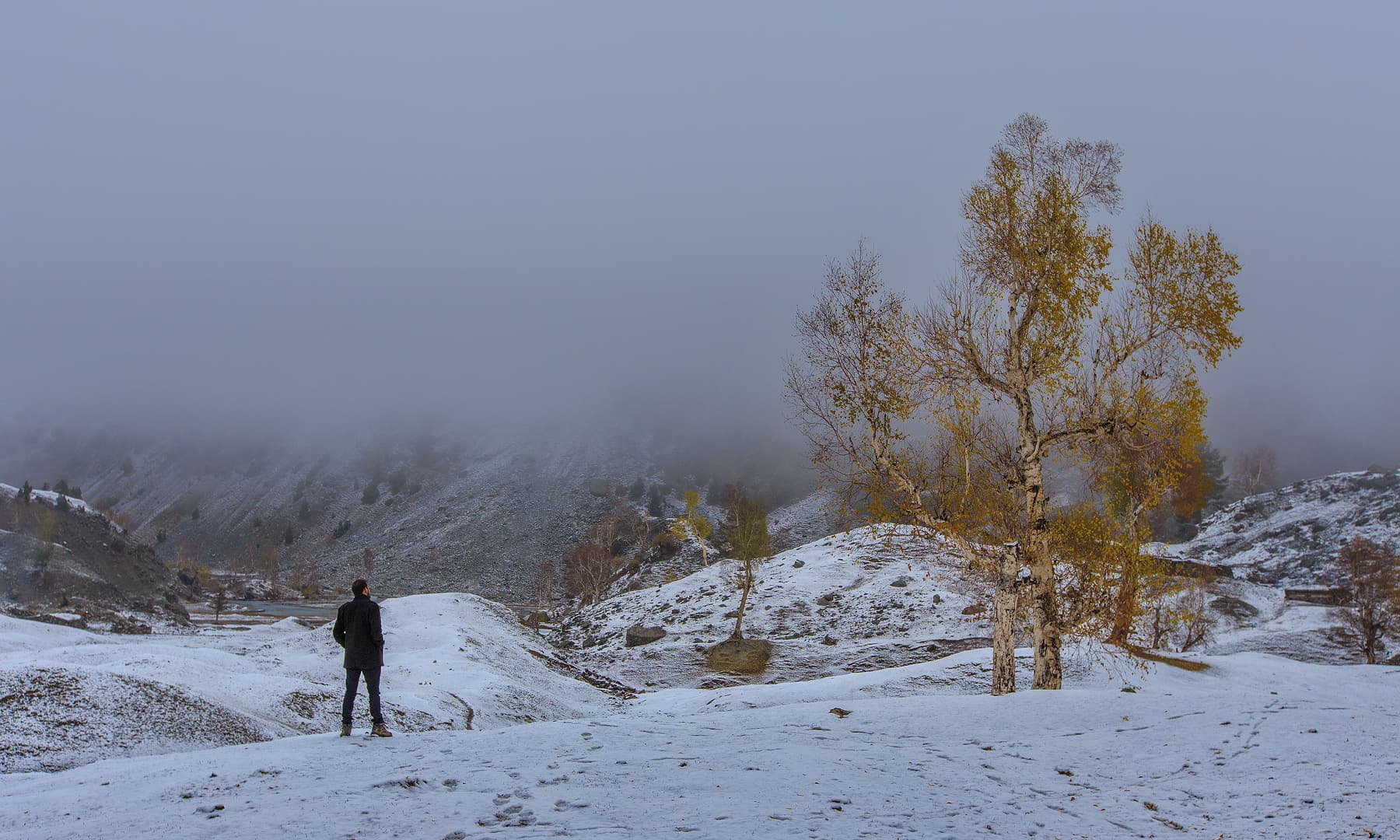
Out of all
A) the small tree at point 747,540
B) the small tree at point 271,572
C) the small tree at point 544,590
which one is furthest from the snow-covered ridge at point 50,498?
the small tree at point 747,540

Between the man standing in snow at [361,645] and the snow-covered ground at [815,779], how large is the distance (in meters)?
0.51

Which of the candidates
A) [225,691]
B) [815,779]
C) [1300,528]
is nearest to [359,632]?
[815,779]

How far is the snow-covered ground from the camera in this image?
29.0 ft

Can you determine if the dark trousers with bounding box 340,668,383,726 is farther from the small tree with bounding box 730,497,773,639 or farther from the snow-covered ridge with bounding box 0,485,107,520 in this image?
the snow-covered ridge with bounding box 0,485,107,520

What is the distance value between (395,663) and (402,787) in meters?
28.5

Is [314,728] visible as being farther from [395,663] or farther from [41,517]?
[41,517]

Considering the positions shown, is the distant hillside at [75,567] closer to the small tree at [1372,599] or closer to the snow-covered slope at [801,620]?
the snow-covered slope at [801,620]

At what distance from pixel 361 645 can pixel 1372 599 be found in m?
60.7

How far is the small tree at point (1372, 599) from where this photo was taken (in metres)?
47.8

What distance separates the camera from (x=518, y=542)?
190 m

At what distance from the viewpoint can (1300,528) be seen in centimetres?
9125

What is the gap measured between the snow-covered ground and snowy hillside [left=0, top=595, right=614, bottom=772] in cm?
534

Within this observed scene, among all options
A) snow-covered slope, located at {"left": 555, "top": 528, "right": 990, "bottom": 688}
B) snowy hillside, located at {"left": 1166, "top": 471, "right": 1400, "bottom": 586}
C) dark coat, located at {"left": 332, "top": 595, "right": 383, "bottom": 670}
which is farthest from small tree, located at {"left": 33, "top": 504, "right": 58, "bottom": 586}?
snowy hillside, located at {"left": 1166, "top": 471, "right": 1400, "bottom": 586}

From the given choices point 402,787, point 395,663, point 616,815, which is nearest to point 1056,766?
point 616,815
